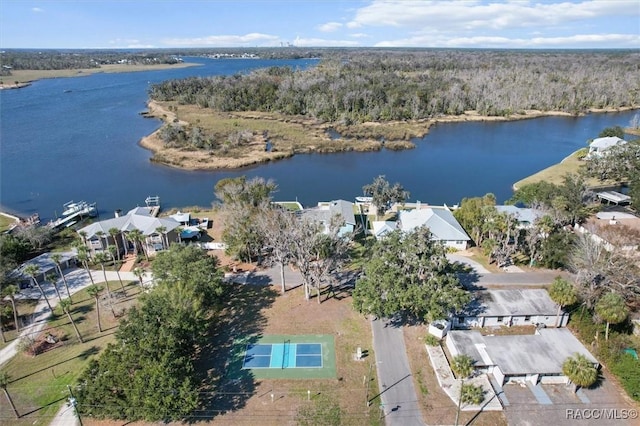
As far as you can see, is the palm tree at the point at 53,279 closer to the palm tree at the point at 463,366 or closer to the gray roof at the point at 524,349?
the palm tree at the point at 463,366

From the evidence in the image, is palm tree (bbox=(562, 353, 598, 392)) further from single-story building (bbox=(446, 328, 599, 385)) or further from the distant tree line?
the distant tree line

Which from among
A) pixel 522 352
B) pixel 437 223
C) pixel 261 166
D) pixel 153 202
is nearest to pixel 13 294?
pixel 153 202

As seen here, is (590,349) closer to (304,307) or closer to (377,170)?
(304,307)

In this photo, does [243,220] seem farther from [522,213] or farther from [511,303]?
[522,213]

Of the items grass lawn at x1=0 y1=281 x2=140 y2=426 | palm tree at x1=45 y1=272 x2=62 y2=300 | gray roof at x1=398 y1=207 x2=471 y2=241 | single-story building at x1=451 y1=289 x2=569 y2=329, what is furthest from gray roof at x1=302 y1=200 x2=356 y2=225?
palm tree at x1=45 y1=272 x2=62 y2=300

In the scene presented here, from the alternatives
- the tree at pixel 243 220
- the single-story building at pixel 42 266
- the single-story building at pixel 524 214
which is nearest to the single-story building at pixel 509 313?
the single-story building at pixel 524 214

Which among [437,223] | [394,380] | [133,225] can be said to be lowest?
[394,380]
